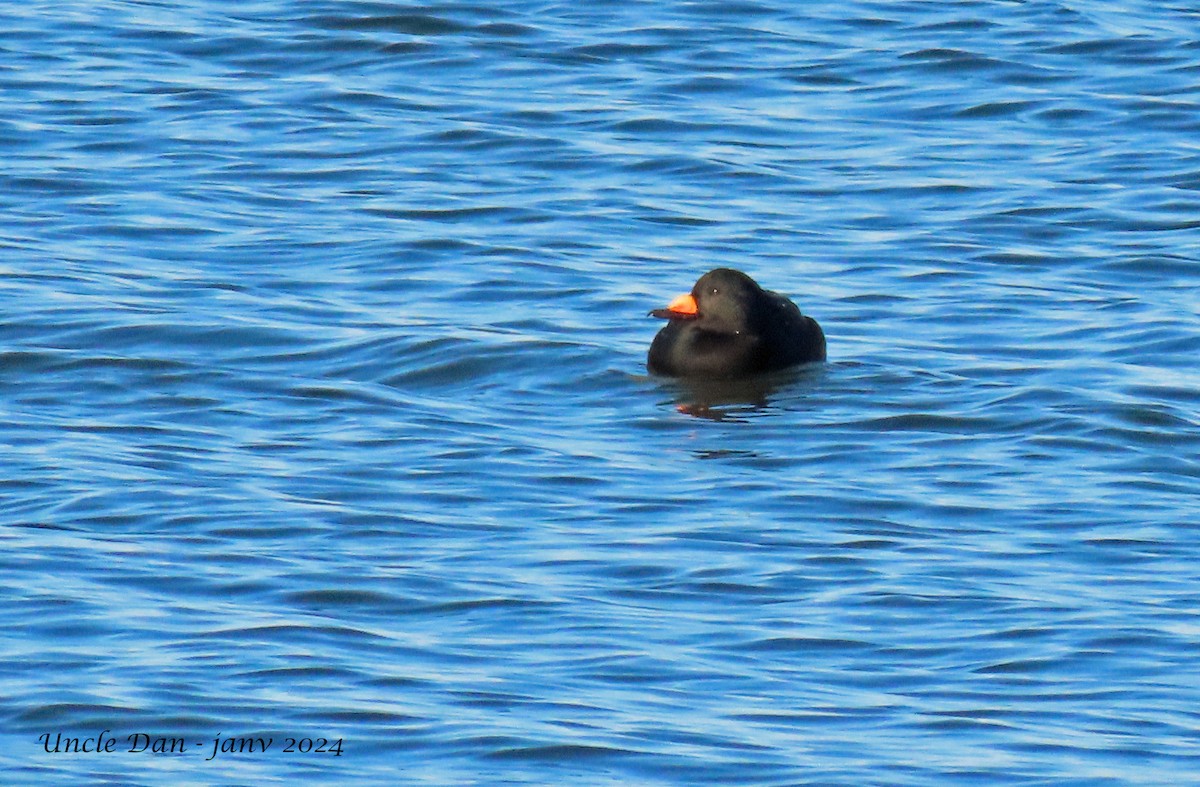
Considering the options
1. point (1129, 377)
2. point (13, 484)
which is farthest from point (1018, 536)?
point (13, 484)

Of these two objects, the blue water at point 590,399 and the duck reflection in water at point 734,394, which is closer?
the blue water at point 590,399

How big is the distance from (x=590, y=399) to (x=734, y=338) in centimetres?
91

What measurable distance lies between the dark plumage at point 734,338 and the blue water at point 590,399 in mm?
162

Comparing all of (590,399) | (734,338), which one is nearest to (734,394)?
(734,338)

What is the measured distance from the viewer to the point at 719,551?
9.54 m

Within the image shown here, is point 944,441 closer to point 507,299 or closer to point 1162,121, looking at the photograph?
point 507,299

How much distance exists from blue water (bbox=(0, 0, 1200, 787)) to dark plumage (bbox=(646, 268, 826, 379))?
16 centimetres

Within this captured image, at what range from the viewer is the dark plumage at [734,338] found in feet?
41.7

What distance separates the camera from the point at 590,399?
12195mm

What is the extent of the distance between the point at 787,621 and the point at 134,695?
7.05ft

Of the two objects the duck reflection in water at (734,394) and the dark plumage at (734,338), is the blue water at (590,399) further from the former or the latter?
the dark plumage at (734,338)

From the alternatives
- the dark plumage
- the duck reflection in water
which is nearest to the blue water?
the duck reflection in water

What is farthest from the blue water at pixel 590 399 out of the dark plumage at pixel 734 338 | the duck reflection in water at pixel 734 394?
the dark plumage at pixel 734 338

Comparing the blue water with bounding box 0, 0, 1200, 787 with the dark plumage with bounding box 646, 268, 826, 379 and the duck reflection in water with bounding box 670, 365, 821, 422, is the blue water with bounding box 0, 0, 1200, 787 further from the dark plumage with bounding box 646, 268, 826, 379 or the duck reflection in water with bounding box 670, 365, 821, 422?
the dark plumage with bounding box 646, 268, 826, 379
